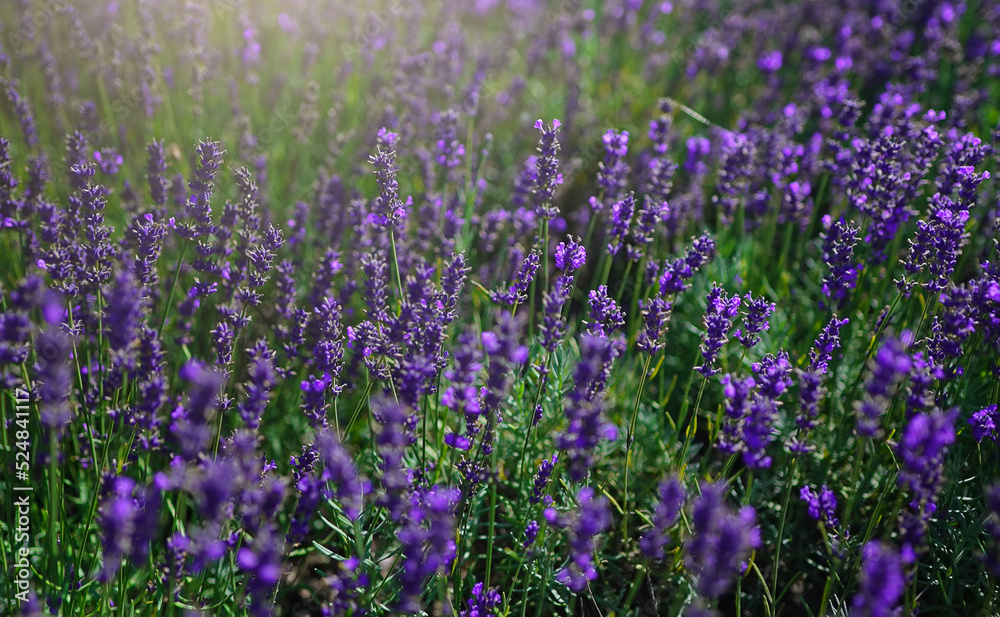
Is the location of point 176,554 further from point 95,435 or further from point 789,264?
point 789,264

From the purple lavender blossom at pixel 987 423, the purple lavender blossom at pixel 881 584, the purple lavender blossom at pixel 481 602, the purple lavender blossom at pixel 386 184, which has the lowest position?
the purple lavender blossom at pixel 481 602

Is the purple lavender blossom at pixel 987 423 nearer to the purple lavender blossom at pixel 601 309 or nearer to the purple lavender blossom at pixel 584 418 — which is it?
the purple lavender blossom at pixel 601 309

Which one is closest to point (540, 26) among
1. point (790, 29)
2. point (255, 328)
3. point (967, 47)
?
point (790, 29)

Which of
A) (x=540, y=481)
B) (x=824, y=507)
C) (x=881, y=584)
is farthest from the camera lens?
(x=540, y=481)

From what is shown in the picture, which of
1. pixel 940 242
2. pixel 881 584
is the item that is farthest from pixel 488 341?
pixel 940 242

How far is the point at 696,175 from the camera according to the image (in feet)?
14.1

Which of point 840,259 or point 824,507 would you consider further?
point 840,259

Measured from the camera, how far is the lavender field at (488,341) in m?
1.95

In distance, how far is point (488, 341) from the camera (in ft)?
6.97

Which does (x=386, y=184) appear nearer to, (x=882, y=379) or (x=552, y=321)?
(x=552, y=321)

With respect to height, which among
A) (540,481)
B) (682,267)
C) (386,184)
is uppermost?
(386,184)

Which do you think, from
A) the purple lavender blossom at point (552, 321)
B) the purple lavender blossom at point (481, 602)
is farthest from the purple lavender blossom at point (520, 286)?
the purple lavender blossom at point (481, 602)

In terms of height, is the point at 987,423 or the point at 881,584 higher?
the point at 881,584

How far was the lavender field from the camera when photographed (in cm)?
195
